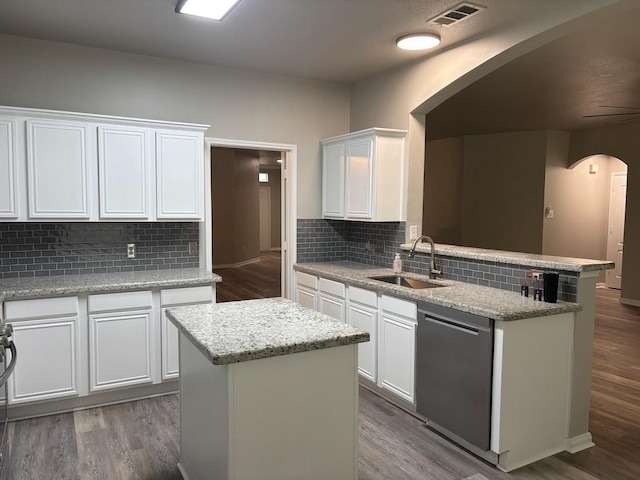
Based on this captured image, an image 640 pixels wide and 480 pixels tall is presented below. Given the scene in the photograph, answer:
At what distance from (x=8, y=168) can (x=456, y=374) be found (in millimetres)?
3206

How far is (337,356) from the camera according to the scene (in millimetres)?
2096

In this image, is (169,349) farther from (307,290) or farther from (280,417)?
(280,417)

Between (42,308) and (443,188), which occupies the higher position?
(443,188)

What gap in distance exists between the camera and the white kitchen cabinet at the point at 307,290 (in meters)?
4.45

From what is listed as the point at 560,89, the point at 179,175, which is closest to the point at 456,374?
the point at 179,175

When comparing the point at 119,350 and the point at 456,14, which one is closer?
the point at 456,14

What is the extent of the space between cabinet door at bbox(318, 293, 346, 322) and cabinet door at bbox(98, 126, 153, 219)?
1.65 meters

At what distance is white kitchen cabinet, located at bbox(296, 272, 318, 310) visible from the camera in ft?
14.6

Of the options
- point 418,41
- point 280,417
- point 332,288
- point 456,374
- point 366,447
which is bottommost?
point 366,447

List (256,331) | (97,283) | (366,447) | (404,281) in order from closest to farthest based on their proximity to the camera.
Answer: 1. (256,331)
2. (366,447)
3. (97,283)
4. (404,281)

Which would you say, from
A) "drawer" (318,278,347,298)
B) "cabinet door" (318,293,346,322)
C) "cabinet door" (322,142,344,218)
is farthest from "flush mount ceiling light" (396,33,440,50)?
"cabinet door" (318,293,346,322)

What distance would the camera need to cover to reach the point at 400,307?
3.35 m

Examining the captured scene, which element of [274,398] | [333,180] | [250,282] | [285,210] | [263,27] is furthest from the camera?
[250,282]

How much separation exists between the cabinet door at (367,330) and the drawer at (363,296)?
0.11 feet
